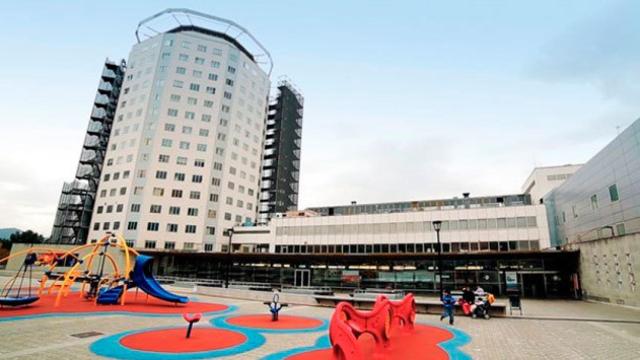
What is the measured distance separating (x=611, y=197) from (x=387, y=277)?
2199cm

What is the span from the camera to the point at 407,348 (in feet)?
37.3

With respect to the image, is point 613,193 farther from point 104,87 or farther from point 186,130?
point 104,87

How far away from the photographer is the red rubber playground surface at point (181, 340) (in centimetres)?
1072

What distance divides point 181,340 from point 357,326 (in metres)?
6.47

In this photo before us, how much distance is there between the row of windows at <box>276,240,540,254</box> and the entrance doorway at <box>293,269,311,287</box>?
522cm

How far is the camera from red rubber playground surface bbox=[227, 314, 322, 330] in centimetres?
1535

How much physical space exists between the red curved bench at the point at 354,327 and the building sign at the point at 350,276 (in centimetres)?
2845

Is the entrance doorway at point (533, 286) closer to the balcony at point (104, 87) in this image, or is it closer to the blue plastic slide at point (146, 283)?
the blue plastic slide at point (146, 283)

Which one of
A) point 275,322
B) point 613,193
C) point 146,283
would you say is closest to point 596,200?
point 613,193

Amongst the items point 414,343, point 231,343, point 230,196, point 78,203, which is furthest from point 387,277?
point 78,203

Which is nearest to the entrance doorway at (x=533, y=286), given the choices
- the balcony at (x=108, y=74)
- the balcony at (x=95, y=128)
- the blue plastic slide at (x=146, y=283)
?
the blue plastic slide at (x=146, y=283)

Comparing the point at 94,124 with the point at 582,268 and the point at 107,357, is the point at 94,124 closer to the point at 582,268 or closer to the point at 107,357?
the point at 107,357

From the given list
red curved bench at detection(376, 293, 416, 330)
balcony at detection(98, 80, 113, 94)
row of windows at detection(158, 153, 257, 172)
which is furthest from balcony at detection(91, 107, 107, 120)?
red curved bench at detection(376, 293, 416, 330)

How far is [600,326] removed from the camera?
52.2 feet
